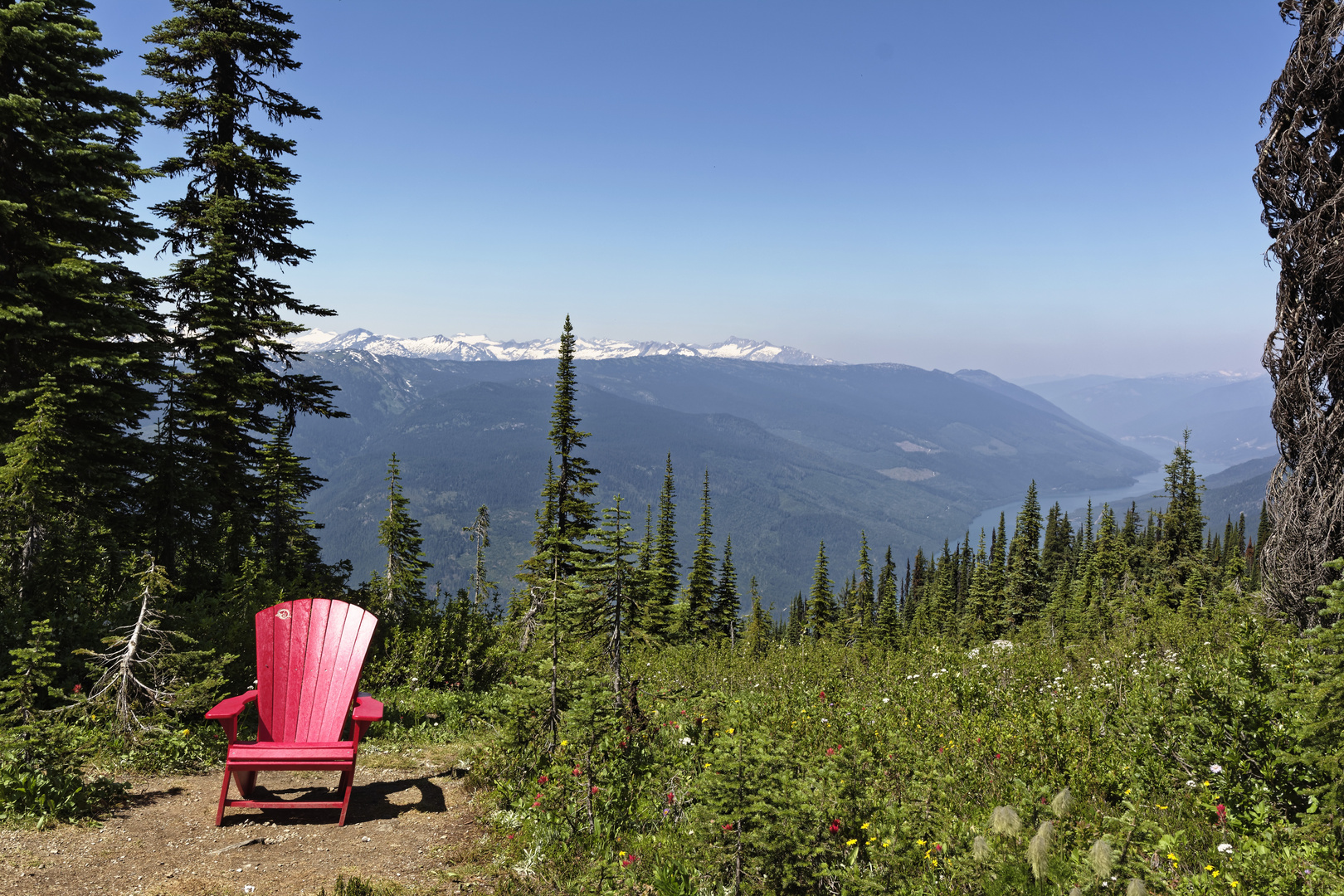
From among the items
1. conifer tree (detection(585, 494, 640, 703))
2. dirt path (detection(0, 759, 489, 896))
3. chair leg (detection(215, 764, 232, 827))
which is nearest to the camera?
dirt path (detection(0, 759, 489, 896))

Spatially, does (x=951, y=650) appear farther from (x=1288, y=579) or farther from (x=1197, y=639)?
(x=1288, y=579)

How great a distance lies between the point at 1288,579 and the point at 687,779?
6767 millimetres

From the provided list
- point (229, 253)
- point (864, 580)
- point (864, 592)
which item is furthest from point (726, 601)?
point (229, 253)

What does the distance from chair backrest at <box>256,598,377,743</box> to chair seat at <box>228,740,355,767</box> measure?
1.53 feet

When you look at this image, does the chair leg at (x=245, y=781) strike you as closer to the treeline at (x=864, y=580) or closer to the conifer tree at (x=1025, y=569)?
the treeline at (x=864, y=580)

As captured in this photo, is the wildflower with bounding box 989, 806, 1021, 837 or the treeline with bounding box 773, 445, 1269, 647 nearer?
the wildflower with bounding box 989, 806, 1021, 837

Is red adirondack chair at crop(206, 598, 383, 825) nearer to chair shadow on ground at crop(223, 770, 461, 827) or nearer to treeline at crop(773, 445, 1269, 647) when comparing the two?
chair shadow on ground at crop(223, 770, 461, 827)

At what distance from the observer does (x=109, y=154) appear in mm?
9648

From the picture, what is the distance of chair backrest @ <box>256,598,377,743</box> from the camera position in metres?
6.16

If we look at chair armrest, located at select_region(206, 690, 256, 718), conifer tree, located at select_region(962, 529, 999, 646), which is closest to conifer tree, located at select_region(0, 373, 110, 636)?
chair armrest, located at select_region(206, 690, 256, 718)

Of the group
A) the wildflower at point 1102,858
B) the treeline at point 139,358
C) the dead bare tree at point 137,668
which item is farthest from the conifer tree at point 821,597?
the wildflower at point 1102,858

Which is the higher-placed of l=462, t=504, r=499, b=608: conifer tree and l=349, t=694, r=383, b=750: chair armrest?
l=349, t=694, r=383, b=750: chair armrest

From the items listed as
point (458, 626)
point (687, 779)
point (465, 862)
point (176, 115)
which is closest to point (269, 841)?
point (465, 862)

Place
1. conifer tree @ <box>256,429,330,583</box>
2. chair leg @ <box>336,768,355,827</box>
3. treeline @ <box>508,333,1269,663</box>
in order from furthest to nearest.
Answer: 1. conifer tree @ <box>256,429,330,583</box>
2. treeline @ <box>508,333,1269,663</box>
3. chair leg @ <box>336,768,355,827</box>
